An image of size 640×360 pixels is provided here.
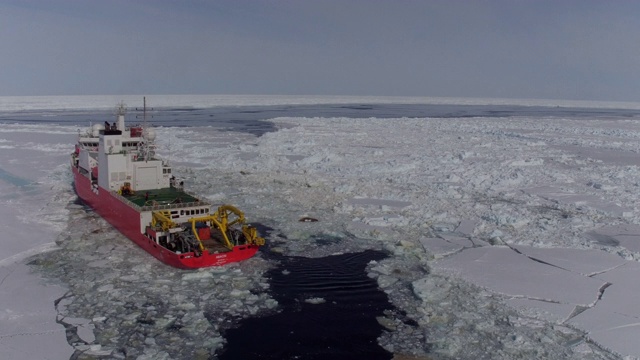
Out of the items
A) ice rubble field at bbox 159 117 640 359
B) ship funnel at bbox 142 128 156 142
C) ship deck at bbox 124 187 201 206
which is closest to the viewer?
ice rubble field at bbox 159 117 640 359

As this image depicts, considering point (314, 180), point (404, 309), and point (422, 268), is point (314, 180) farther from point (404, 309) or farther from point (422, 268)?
point (404, 309)

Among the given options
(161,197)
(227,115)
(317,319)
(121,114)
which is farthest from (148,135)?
(227,115)

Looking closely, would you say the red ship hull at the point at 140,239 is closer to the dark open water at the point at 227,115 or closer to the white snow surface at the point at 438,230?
the white snow surface at the point at 438,230

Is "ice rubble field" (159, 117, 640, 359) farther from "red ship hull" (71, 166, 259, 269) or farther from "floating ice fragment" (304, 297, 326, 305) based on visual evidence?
"red ship hull" (71, 166, 259, 269)

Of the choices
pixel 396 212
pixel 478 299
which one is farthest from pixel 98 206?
pixel 478 299

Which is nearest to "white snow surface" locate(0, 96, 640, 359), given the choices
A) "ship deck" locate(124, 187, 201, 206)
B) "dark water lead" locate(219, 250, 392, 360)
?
"dark water lead" locate(219, 250, 392, 360)

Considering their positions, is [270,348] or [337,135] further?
[337,135]
